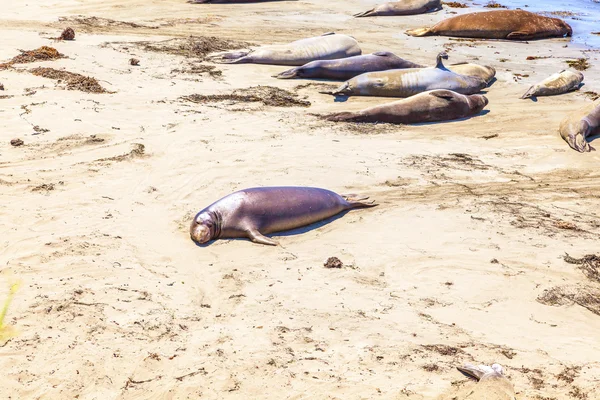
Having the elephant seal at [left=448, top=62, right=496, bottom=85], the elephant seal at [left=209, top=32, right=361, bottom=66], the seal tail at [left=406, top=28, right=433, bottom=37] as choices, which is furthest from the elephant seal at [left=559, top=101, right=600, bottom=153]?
the seal tail at [left=406, top=28, right=433, bottom=37]

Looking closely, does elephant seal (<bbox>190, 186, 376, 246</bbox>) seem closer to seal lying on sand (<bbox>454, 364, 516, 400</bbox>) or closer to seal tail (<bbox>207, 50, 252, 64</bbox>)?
seal lying on sand (<bbox>454, 364, 516, 400</bbox>)

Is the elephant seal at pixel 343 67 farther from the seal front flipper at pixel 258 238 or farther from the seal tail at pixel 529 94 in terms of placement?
the seal front flipper at pixel 258 238

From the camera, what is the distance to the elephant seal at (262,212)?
612cm

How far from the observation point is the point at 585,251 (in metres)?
6.23

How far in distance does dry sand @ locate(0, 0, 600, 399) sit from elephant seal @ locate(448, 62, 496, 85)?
550 mm

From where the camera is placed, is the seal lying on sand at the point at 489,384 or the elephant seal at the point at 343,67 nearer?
the seal lying on sand at the point at 489,384

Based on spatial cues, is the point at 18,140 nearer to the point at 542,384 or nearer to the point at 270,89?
the point at 270,89

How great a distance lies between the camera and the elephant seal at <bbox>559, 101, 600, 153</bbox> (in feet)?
29.6

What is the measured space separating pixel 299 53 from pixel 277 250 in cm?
691

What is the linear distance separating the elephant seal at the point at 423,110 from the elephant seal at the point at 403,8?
7.46m

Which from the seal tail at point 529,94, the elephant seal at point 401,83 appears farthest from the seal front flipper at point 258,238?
the seal tail at point 529,94

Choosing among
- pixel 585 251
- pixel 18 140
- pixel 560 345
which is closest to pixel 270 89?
pixel 18 140

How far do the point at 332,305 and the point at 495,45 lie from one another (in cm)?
1072

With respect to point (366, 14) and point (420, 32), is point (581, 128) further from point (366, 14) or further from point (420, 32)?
point (366, 14)
